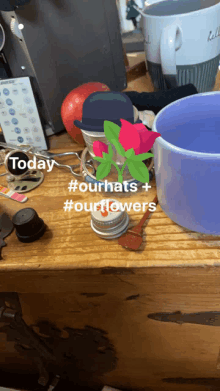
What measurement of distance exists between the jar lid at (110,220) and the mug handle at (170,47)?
245mm

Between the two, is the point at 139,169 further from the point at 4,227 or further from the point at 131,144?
the point at 4,227

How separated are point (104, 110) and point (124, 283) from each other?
0.22 m

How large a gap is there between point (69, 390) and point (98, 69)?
0.69m

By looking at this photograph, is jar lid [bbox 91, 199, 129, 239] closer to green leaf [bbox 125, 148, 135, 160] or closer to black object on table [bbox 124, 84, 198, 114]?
green leaf [bbox 125, 148, 135, 160]

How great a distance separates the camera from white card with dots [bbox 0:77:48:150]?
19.4 inches

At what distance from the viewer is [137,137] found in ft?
0.99

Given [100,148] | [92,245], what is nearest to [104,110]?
[100,148]

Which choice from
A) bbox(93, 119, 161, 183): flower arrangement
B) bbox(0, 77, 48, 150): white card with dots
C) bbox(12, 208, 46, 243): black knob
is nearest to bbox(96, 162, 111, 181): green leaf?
bbox(93, 119, 161, 183): flower arrangement

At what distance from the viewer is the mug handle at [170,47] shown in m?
0.45

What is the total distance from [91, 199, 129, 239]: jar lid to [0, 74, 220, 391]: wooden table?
0.01m

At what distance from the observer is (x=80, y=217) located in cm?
42

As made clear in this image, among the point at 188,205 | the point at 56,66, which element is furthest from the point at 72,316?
the point at 56,66

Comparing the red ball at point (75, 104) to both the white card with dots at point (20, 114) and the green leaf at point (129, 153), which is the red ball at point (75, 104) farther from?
the green leaf at point (129, 153)

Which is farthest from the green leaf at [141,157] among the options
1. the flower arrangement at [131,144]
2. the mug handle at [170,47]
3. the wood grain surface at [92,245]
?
the mug handle at [170,47]
